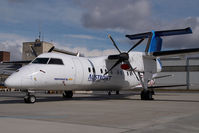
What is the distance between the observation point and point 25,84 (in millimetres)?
13672

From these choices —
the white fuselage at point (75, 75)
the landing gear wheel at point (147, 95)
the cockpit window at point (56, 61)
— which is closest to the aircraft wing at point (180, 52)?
the white fuselage at point (75, 75)

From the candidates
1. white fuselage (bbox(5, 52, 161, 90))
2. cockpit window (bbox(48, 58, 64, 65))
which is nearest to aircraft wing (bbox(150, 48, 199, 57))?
white fuselage (bbox(5, 52, 161, 90))

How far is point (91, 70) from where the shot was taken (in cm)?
1850

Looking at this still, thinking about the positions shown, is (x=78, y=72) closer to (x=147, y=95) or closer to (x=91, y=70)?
(x=91, y=70)

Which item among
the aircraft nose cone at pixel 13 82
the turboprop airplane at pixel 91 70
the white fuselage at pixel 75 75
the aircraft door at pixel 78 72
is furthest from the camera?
the aircraft door at pixel 78 72

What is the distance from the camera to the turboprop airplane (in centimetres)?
1432

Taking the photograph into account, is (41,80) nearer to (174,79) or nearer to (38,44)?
(174,79)

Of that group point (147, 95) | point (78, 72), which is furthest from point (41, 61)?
point (147, 95)

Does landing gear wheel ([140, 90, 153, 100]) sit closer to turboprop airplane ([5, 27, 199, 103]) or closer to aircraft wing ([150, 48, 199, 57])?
turboprop airplane ([5, 27, 199, 103])

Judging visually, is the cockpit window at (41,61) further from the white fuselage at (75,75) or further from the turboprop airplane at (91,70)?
the white fuselage at (75,75)

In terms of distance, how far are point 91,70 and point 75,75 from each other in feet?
6.71

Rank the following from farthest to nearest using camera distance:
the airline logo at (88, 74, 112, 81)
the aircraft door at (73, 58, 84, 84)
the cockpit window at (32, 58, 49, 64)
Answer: the airline logo at (88, 74, 112, 81)
the aircraft door at (73, 58, 84, 84)
the cockpit window at (32, 58, 49, 64)

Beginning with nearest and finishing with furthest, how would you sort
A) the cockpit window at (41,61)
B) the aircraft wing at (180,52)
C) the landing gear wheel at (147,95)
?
the cockpit window at (41,61) → the aircraft wing at (180,52) → the landing gear wheel at (147,95)

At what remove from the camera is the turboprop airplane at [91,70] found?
14.3 meters
